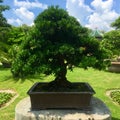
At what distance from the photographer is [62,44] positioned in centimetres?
431

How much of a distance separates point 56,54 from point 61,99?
810 millimetres

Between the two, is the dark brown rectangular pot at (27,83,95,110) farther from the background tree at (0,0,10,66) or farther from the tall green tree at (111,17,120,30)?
the tall green tree at (111,17,120,30)

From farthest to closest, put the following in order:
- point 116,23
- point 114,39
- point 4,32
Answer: point 4,32 < point 116,23 < point 114,39

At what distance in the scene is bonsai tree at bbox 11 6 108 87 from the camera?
4258 mm

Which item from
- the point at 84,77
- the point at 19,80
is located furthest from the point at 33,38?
the point at 84,77

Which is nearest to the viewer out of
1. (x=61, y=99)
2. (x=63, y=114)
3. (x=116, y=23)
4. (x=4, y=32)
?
(x=63, y=114)

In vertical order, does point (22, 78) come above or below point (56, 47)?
below

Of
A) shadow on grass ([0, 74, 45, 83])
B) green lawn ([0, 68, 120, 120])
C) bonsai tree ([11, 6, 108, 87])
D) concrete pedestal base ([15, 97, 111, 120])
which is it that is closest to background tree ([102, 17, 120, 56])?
green lawn ([0, 68, 120, 120])

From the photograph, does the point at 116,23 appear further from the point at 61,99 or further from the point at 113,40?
the point at 61,99

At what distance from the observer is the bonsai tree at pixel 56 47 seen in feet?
14.0

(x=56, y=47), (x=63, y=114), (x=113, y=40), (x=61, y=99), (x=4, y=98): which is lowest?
(x=4, y=98)

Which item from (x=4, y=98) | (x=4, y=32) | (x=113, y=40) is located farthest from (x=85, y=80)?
(x=4, y=32)

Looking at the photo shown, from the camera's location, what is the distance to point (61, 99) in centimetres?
439

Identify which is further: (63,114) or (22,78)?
(22,78)
